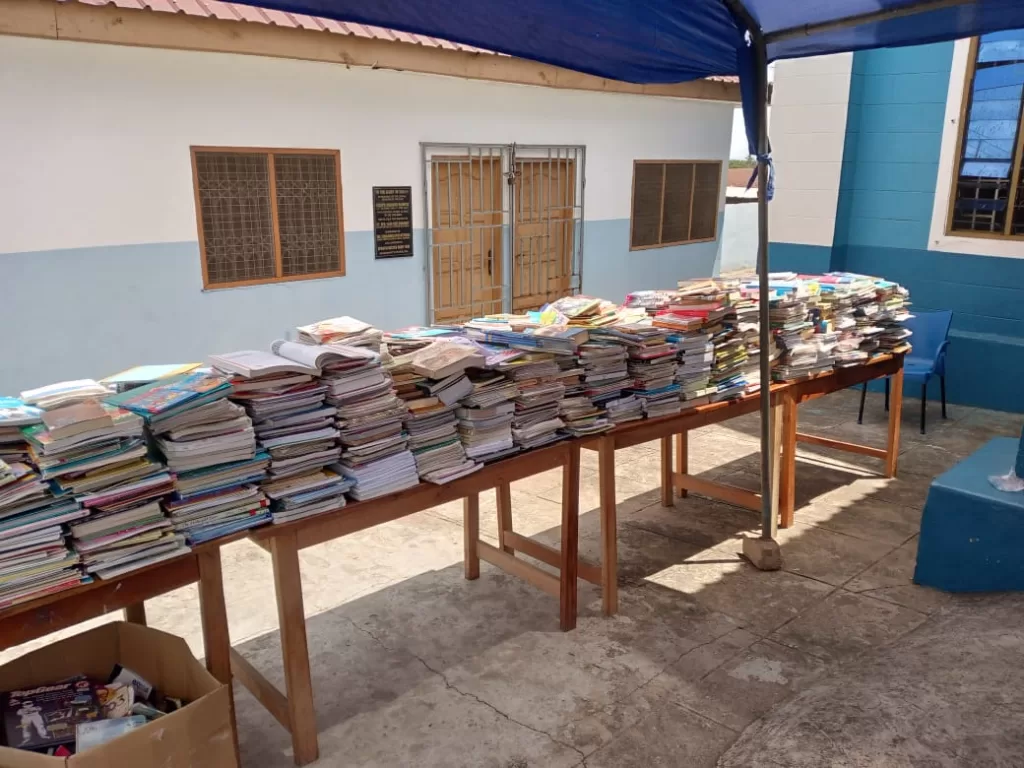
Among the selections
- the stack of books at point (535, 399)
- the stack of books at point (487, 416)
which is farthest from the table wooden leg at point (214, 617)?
the stack of books at point (535, 399)

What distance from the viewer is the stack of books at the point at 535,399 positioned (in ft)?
9.88

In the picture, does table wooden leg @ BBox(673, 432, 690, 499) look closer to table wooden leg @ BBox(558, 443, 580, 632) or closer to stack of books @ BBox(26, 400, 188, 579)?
table wooden leg @ BBox(558, 443, 580, 632)

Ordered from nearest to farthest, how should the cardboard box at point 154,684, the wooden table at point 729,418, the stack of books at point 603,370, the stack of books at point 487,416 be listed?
1. the cardboard box at point 154,684
2. the stack of books at point 487,416
3. the stack of books at point 603,370
4. the wooden table at point 729,418

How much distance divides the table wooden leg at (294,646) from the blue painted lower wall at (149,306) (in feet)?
12.6

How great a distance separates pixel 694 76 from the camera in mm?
4121

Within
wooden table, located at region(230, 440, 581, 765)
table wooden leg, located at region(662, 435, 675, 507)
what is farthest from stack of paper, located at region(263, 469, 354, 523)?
table wooden leg, located at region(662, 435, 675, 507)

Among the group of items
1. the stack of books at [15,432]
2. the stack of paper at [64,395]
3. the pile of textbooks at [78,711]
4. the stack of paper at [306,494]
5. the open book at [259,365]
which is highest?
the open book at [259,365]

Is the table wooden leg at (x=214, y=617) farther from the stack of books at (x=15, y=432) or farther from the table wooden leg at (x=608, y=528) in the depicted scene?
the table wooden leg at (x=608, y=528)

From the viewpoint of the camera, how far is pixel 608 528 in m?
3.42

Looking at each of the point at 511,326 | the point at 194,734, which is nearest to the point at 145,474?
the point at 194,734

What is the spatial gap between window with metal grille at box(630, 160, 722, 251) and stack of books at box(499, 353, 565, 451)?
23.2 feet

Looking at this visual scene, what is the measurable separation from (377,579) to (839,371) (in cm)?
286

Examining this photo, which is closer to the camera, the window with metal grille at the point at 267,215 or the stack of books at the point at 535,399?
the stack of books at the point at 535,399

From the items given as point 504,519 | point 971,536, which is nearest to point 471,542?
point 504,519
